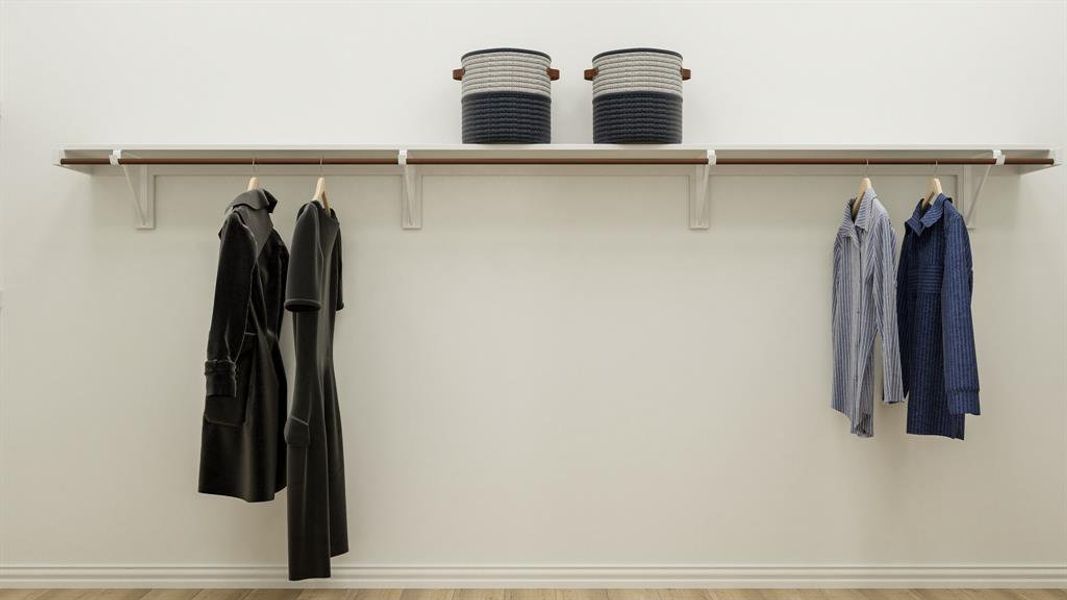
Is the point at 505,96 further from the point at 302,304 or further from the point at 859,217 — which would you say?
the point at 859,217

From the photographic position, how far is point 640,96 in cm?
246

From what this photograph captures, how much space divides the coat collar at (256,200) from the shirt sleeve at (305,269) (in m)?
0.20

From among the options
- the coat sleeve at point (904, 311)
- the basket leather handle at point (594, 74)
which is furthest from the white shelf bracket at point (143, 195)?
the coat sleeve at point (904, 311)

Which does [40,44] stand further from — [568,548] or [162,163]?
[568,548]

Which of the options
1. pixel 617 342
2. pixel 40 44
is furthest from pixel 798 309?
pixel 40 44

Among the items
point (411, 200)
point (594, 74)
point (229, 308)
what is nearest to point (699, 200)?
point (594, 74)

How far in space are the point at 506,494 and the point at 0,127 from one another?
231 centimetres

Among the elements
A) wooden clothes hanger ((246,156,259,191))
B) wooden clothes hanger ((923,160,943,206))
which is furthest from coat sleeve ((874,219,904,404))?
wooden clothes hanger ((246,156,259,191))

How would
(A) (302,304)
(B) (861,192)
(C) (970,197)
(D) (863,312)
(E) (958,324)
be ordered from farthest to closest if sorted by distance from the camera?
(C) (970,197), (B) (861,192), (D) (863,312), (E) (958,324), (A) (302,304)

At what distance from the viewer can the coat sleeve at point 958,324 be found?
2.36m

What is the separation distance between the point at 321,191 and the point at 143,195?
714mm

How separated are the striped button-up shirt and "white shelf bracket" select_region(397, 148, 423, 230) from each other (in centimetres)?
152

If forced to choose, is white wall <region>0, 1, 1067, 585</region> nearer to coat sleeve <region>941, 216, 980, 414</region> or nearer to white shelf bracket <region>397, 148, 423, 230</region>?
white shelf bracket <region>397, 148, 423, 230</region>

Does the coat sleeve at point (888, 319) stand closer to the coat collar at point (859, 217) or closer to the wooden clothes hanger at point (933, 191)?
the coat collar at point (859, 217)
